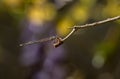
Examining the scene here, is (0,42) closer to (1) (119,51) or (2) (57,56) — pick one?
(2) (57,56)

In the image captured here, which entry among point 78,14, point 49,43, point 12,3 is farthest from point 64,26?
point 12,3

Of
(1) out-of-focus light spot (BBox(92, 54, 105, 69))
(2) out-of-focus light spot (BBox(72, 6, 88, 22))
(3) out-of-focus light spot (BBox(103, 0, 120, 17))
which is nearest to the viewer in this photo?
(3) out-of-focus light spot (BBox(103, 0, 120, 17))

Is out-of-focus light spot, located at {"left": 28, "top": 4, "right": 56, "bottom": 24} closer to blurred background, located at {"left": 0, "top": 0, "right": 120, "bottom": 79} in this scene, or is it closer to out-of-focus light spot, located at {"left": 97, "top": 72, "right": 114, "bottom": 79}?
blurred background, located at {"left": 0, "top": 0, "right": 120, "bottom": 79}

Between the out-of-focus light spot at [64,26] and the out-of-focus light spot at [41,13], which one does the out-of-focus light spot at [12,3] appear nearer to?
the out-of-focus light spot at [41,13]

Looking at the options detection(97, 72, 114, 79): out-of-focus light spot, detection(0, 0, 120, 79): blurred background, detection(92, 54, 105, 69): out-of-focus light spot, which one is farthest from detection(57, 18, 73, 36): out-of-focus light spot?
detection(97, 72, 114, 79): out-of-focus light spot

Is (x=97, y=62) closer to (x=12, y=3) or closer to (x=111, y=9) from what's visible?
(x=111, y=9)

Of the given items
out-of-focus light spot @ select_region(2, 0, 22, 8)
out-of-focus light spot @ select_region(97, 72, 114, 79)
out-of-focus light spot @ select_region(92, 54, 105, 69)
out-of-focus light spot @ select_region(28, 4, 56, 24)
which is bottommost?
out-of-focus light spot @ select_region(97, 72, 114, 79)

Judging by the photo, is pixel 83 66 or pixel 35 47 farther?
pixel 83 66

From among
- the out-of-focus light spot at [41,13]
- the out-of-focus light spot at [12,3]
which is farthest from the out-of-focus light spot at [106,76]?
the out-of-focus light spot at [12,3]

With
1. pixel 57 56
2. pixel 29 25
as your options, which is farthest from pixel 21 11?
pixel 57 56
